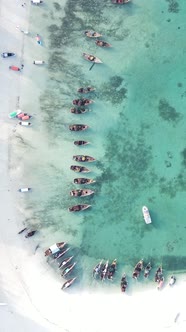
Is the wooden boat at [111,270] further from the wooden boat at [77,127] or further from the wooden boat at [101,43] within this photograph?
the wooden boat at [101,43]

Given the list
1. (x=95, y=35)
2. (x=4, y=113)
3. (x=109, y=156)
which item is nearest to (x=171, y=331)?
(x=109, y=156)

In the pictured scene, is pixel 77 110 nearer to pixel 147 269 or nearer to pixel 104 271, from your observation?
pixel 104 271

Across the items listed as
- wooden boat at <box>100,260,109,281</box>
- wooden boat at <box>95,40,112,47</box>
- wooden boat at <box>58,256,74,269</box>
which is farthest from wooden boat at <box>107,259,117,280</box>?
wooden boat at <box>95,40,112,47</box>

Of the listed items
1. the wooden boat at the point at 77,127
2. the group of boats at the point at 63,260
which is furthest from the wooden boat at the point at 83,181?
the group of boats at the point at 63,260

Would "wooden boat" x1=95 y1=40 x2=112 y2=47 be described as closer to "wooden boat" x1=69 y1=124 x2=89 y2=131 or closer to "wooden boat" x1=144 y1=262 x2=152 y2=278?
"wooden boat" x1=69 y1=124 x2=89 y2=131

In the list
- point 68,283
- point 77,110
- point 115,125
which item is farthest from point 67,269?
point 77,110
